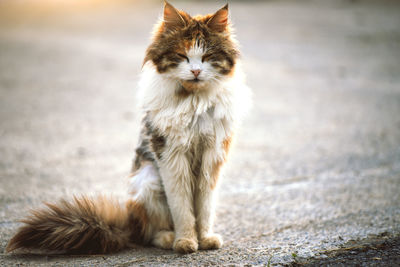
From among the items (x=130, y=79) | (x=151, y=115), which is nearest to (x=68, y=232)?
(x=151, y=115)

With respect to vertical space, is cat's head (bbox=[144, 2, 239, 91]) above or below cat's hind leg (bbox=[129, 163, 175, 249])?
above

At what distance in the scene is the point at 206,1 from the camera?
14.0 meters

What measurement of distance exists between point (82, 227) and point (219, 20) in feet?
5.76

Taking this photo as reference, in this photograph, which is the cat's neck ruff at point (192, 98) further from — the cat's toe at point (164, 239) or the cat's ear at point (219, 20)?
the cat's toe at point (164, 239)

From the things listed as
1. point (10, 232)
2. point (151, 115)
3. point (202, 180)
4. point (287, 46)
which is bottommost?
point (10, 232)

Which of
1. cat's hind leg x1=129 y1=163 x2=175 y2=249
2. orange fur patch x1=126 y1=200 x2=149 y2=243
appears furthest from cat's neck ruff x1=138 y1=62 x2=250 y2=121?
orange fur patch x1=126 y1=200 x2=149 y2=243

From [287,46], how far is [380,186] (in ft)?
22.4

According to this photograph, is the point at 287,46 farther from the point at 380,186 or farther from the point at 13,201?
the point at 13,201

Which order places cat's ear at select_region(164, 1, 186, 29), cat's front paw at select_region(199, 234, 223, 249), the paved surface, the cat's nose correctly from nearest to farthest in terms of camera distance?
the cat's nose, cat's ear at select_region(164, 1, 186, 29), cat's front paw at select_region(199, 234, 223, 249), the paved surface

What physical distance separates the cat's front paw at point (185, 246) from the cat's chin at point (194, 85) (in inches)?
42.7

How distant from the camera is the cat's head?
8.85ft

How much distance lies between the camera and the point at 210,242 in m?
2.98

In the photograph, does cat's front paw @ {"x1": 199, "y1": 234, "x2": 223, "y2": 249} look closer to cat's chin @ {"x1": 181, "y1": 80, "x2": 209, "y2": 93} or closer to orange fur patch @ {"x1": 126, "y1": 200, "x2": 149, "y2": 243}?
orange fur patch @ {"x1": 126, "y1": 200, "x2": 149, "y2": 243}

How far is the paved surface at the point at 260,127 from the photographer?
3295mm
